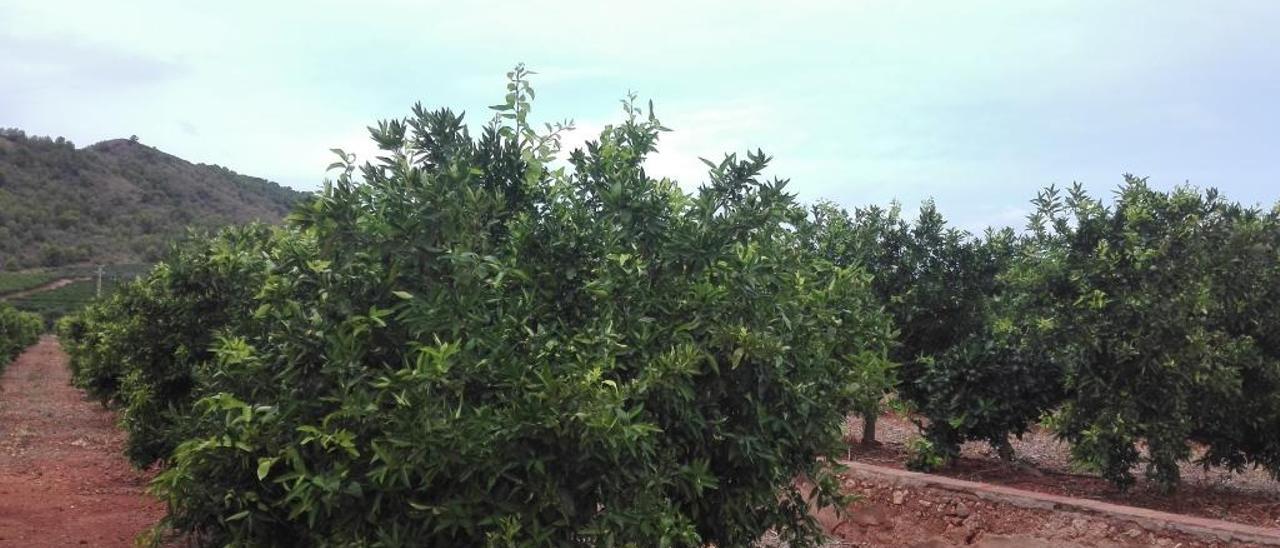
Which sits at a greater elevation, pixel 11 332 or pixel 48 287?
pixel 48 287

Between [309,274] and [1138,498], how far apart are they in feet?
27.7

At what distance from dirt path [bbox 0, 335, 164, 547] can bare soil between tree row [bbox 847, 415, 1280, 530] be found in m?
7.65

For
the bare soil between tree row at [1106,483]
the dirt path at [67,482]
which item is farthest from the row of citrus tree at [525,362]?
the bare soil between tree row at [1106,483]

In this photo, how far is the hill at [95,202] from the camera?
208 ft

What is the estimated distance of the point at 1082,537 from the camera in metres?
7.65

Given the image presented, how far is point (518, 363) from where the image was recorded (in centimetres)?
348

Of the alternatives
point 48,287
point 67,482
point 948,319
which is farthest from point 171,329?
point 48,287

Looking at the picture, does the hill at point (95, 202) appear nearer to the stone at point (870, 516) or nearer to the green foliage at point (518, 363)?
the stone at point (870, 516)

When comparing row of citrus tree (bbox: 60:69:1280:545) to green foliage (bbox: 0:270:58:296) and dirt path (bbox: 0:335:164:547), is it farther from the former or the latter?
green foliage (bbox: 0:270:58:296)

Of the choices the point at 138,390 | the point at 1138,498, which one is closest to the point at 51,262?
the point at 138,390

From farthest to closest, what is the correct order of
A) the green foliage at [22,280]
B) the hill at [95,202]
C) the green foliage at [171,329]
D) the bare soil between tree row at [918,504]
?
1. the hill at [95,202]
2. the green foliage at [22,280]
3. the green foliage at [171,329]
4. the bare soil between tree row at [918,504]

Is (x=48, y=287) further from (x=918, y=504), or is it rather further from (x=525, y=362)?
(x=525, y=362)

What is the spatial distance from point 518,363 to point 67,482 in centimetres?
1028

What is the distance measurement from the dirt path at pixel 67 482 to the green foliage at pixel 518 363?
229 centimetres
